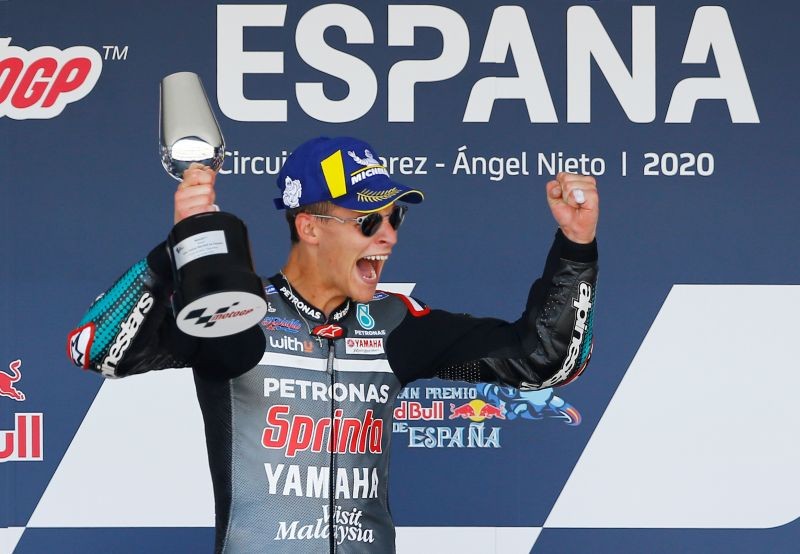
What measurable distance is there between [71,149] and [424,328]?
165 cm

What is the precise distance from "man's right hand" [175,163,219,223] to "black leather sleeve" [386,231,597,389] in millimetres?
569

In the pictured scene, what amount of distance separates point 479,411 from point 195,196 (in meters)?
1.91

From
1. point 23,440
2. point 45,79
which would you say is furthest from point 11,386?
point 45,79

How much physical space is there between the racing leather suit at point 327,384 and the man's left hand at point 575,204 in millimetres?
31

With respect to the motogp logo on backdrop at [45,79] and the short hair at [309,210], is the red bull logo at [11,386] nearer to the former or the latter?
the motogp logo on backdrop at [45,79]

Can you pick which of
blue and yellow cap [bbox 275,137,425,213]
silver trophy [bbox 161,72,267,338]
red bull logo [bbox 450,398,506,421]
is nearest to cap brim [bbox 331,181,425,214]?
blue and yellow cap [bbox 275,137,425,213]

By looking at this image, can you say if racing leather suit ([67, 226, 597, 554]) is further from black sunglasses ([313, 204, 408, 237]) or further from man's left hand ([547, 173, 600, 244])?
black sunglasses ([313, 204, 408, 237])

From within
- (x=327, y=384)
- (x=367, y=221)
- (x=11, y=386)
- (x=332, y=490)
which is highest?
(x=11, y=386)

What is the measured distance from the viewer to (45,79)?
11.3ft

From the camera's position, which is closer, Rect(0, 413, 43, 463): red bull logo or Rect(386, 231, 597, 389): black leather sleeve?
Rect(386, 231, 597, 389): black leather sleeve

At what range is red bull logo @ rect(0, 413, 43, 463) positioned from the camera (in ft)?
11.2

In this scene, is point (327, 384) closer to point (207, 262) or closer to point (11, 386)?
point (207, 262)

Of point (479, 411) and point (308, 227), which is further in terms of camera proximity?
point (479, 411)

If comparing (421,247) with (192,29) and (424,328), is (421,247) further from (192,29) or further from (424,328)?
(424,328)
